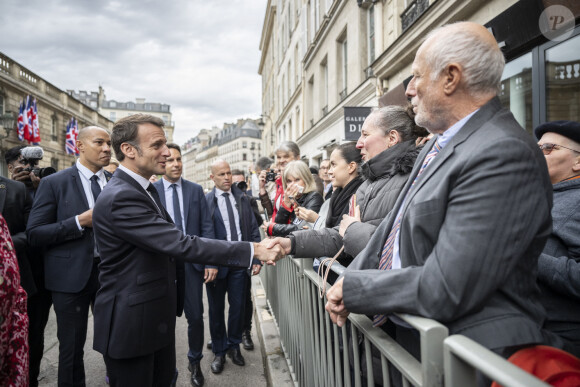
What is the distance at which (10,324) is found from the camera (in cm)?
170

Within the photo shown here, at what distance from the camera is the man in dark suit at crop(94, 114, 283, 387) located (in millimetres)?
2059

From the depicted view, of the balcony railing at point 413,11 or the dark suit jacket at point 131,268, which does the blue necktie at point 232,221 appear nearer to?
the dark suit jacket at point 131,268

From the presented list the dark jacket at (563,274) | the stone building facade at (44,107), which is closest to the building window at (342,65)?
the dark jacket at (563,274)

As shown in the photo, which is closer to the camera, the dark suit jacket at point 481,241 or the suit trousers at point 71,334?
the dark suit jacket at point 481,241

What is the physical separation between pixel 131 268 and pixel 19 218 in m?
1.78

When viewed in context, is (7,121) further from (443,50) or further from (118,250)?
(443,50)

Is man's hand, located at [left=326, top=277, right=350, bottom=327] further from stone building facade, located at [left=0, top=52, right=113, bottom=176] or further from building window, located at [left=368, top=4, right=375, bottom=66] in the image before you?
stone building facade, located at [left=0, top=52, right=113, bottom=176]

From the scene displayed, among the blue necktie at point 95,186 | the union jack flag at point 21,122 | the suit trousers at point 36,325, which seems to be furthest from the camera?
the union jack flag at point 21,122

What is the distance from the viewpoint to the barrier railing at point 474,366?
640 mm

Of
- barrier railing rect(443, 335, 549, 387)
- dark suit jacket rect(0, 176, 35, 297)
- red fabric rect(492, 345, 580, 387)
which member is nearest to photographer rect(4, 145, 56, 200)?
dark suit jacket rect(0, 176, 35, 297)

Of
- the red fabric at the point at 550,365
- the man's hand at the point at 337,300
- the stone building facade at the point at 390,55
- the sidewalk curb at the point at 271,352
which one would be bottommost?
the sidewalk curb at the point at 271,352


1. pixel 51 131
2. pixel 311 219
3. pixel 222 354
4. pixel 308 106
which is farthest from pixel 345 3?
pixel 51 131

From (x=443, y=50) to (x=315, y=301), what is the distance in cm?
146

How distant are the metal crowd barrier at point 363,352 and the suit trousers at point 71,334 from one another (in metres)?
1.79
